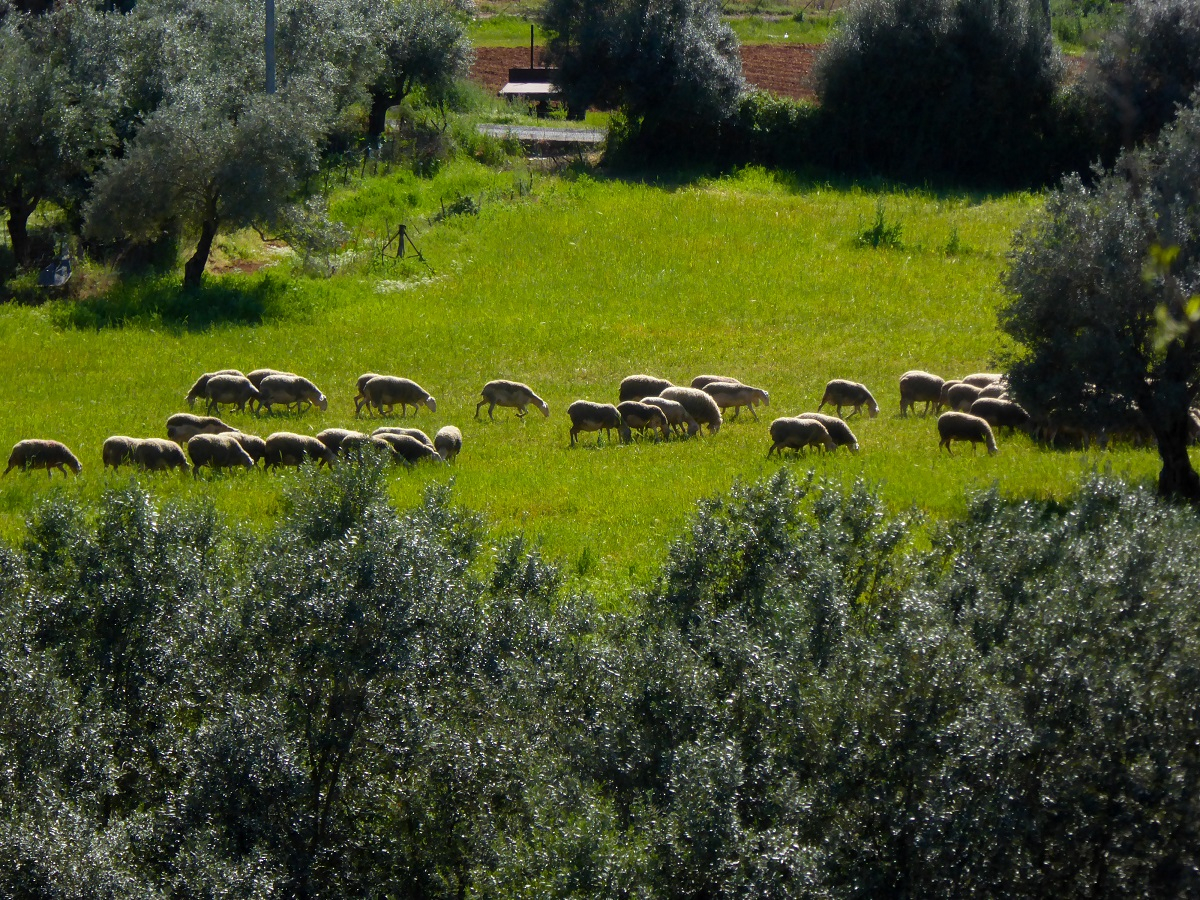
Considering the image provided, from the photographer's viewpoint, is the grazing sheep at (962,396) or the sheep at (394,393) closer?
the grazing sheep at (962,396)

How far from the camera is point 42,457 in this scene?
19547 mm

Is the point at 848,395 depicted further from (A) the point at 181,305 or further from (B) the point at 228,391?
(A) the point at 181,305

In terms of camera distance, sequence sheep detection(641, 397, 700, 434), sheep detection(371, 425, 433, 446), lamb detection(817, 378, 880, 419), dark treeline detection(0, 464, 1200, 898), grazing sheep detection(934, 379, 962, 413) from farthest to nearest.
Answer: lamb detection(817, 378, 880, 419) < grazing sheep detection(934, 379, 962, 413) < sheep detection(641, 397, 700, 434) < sheep detection(371, 425, 433, 446) < dark treeline detection(0, 464, 1200, 898)

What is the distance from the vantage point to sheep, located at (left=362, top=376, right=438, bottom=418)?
78.3 ft

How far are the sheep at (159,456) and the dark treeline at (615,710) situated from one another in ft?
21.1

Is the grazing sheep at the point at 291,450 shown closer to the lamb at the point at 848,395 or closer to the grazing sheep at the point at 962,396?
the lamb at the point at 848,395

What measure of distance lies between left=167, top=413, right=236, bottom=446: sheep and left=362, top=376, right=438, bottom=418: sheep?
3213mm

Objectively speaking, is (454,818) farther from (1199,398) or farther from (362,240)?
(362,240)

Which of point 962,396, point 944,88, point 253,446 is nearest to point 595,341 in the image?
point 962,396

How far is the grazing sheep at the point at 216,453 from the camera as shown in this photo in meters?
19.5

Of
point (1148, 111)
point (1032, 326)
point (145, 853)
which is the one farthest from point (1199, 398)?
point (1148, 111)

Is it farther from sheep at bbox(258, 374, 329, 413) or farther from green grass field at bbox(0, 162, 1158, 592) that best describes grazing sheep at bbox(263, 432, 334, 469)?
sheep at bbox(258, 374, 329, 413)

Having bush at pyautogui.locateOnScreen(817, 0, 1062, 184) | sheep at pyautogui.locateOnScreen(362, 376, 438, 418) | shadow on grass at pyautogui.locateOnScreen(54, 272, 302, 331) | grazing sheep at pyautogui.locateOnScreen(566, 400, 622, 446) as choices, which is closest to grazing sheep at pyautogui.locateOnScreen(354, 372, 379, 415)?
sheep at pyautogui.locateOnScreen(362, 376, 438, 418)

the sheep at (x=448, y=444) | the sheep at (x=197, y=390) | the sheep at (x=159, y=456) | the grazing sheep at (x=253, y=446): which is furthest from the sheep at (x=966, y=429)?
the sheep at (x=197, y=390)
